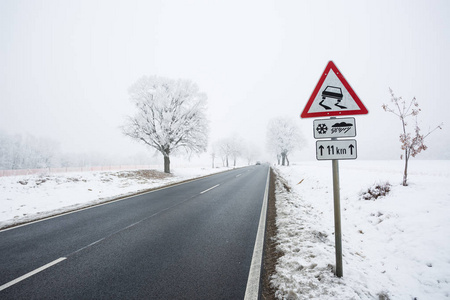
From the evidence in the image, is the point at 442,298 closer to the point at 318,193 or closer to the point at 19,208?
the point at 318,193

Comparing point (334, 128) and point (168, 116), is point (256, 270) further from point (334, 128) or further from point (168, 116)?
point (168, 116)

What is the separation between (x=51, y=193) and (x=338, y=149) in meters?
14.1

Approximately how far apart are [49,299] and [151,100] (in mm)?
19972

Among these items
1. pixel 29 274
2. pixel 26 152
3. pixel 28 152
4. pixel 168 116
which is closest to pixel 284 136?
pixel 168 116

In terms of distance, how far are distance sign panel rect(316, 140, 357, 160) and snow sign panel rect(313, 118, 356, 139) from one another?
0.41ft

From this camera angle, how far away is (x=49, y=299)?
2596 mm

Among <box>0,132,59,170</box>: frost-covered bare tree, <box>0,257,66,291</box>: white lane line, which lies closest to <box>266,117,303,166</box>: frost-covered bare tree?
<box>0,257,66,291</box>: white lane line

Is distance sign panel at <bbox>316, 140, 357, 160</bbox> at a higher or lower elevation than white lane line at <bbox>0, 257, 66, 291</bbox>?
higher

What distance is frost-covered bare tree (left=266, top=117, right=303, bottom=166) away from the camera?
40.2 m

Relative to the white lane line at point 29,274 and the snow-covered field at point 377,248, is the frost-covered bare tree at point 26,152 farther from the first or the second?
the snow-covered field at point 377,248

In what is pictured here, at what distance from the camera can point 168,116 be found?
65.3ft

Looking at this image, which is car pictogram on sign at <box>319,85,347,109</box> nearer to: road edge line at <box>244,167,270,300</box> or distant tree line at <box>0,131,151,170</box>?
road edge line at <box>244,167,270,300</box>

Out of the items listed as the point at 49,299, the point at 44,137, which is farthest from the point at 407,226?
the point at 44,137

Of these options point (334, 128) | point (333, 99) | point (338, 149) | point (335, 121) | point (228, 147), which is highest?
point (228, 147)
